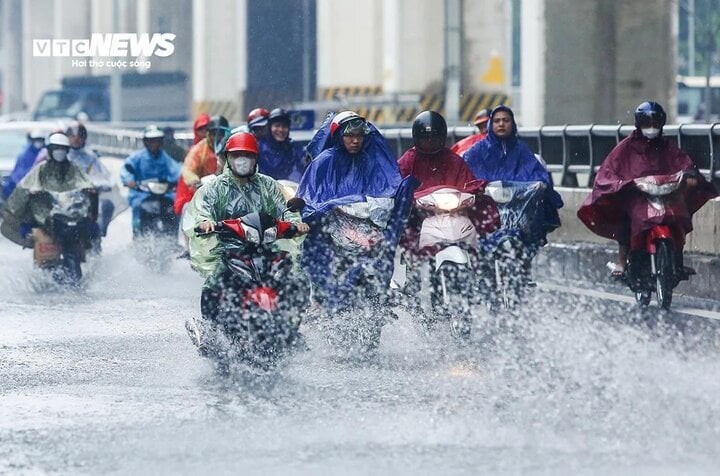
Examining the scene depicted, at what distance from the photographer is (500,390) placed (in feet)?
30.5

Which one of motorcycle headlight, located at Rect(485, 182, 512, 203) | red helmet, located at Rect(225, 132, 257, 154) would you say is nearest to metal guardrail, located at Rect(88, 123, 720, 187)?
motorcycle headlight, located at Rect(485, 182, 512, 203)

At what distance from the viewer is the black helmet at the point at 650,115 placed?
1380 cm

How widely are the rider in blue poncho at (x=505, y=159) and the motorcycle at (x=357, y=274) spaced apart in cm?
233

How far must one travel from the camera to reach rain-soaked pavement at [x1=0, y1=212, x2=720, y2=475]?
736 cm

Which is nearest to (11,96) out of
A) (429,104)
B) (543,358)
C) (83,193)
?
(429,104)

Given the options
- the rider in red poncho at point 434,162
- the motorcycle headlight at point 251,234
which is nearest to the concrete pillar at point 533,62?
the rider in red poncho at point 434,162

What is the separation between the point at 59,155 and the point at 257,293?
7.93 metres

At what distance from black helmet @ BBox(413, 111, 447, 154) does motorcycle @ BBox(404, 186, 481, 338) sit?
0.42 m

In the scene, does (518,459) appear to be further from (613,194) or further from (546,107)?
(546,107)

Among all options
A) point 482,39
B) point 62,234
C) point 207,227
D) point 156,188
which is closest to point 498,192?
point 207,227

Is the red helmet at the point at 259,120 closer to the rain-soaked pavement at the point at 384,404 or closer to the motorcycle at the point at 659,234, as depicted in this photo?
the rain-soaked pavement at the point at 384,404

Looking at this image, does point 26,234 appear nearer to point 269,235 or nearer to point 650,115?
point 650,115

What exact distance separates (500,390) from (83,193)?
353 inches

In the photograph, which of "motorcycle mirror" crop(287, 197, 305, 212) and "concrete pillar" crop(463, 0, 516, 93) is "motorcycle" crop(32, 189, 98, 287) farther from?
"concrete pillar" crop(463, 0, 516, 93)
